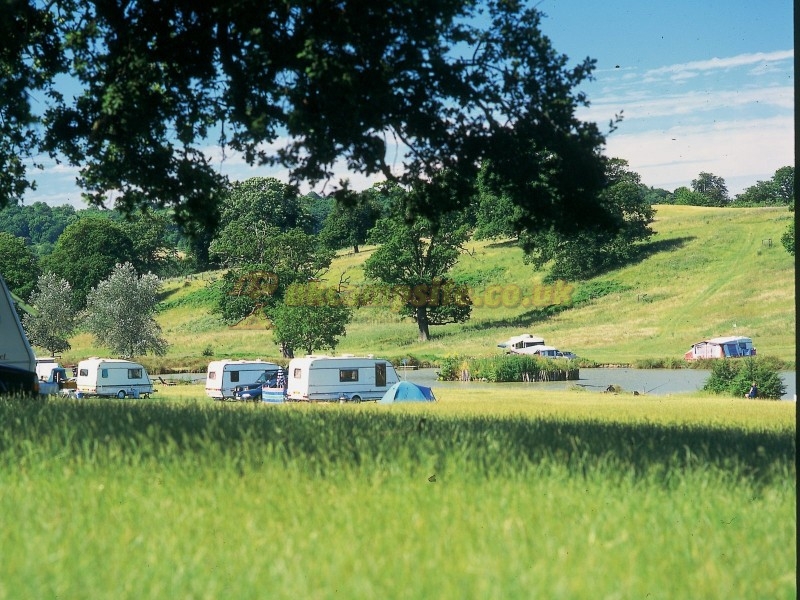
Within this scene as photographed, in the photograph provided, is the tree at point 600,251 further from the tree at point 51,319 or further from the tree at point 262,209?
the tree at point 51,319

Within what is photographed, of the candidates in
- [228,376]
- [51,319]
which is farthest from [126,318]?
[228,376]

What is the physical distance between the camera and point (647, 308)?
111 metres

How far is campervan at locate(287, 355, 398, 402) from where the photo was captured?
52594 mm

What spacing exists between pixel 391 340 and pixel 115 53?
3578 inches

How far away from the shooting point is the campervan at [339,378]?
5259cm

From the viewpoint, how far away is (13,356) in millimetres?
22062

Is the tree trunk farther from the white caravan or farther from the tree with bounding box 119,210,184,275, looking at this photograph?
the tree with bounding box 119,210,184,275

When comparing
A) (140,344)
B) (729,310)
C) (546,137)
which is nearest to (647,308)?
(729,310)

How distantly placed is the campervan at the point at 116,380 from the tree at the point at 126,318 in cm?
2684

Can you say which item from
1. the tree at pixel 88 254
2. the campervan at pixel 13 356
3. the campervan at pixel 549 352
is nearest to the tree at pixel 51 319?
the tree at pixel 88 254

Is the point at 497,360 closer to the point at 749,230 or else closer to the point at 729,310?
the point at 729,310

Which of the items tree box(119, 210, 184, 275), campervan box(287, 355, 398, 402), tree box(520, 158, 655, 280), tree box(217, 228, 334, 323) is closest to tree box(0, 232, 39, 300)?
tree box(119, 210, 184, 275)

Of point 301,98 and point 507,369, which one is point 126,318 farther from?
point 301,98

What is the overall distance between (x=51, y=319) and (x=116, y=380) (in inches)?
1555
